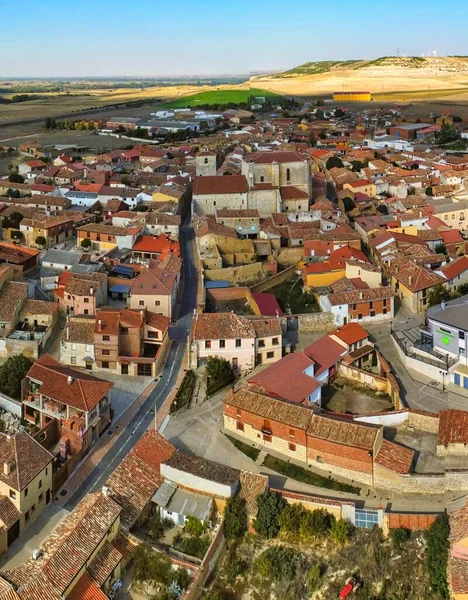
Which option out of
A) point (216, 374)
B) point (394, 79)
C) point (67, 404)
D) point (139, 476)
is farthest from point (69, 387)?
point (394, 79)

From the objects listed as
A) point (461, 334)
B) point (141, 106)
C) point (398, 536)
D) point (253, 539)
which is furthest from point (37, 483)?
point (141, 106)

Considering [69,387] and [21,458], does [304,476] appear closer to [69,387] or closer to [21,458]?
[21,458]

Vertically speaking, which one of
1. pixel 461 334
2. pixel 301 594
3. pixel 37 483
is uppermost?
pixel 461 334

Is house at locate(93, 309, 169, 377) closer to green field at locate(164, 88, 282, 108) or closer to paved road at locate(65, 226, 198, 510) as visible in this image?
paved road at locate(65, 226, 198, 510)

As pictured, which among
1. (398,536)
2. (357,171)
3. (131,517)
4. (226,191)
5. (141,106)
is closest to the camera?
(398,536)

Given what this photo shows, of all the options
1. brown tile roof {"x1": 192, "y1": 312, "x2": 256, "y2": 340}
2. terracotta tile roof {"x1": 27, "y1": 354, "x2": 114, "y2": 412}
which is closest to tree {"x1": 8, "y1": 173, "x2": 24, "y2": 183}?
brown tile roof {"x1": 192, "y1": 312, "x2": 256, "y2": 340}

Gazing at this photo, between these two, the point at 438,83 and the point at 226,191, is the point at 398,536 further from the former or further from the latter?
the point at 438,83
